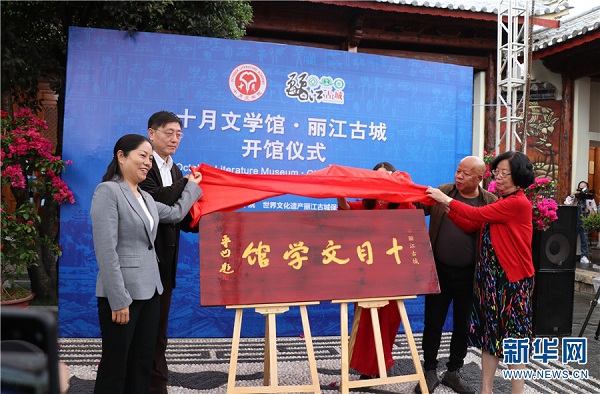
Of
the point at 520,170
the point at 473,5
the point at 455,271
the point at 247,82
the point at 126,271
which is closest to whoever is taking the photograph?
the point at 126,271

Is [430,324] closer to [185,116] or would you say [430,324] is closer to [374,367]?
[374,367]

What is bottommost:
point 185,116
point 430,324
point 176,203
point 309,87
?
point 430,324

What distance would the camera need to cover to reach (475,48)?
25.6 feet

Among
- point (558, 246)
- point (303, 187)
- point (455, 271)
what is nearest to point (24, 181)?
point (303, 187)

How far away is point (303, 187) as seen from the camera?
3.04 meters

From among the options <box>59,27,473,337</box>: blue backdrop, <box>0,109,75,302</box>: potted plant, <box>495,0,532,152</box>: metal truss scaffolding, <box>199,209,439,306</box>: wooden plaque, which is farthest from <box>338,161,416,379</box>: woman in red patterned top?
<box>495,0,532,152</box>: metal truss scaffolding

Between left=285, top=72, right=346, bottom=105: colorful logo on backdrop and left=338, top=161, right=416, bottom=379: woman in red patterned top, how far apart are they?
1159 mm

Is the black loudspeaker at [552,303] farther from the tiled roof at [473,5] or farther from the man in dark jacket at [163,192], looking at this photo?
the tiled roof at [473,5]

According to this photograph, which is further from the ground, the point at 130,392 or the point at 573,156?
the point at 573,156

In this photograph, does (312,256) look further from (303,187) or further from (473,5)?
(473,5)

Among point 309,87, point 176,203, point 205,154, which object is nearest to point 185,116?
point 205,154

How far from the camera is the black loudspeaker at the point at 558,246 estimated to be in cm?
443

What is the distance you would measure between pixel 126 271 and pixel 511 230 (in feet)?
6.43

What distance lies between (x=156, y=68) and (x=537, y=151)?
21.2 feet
